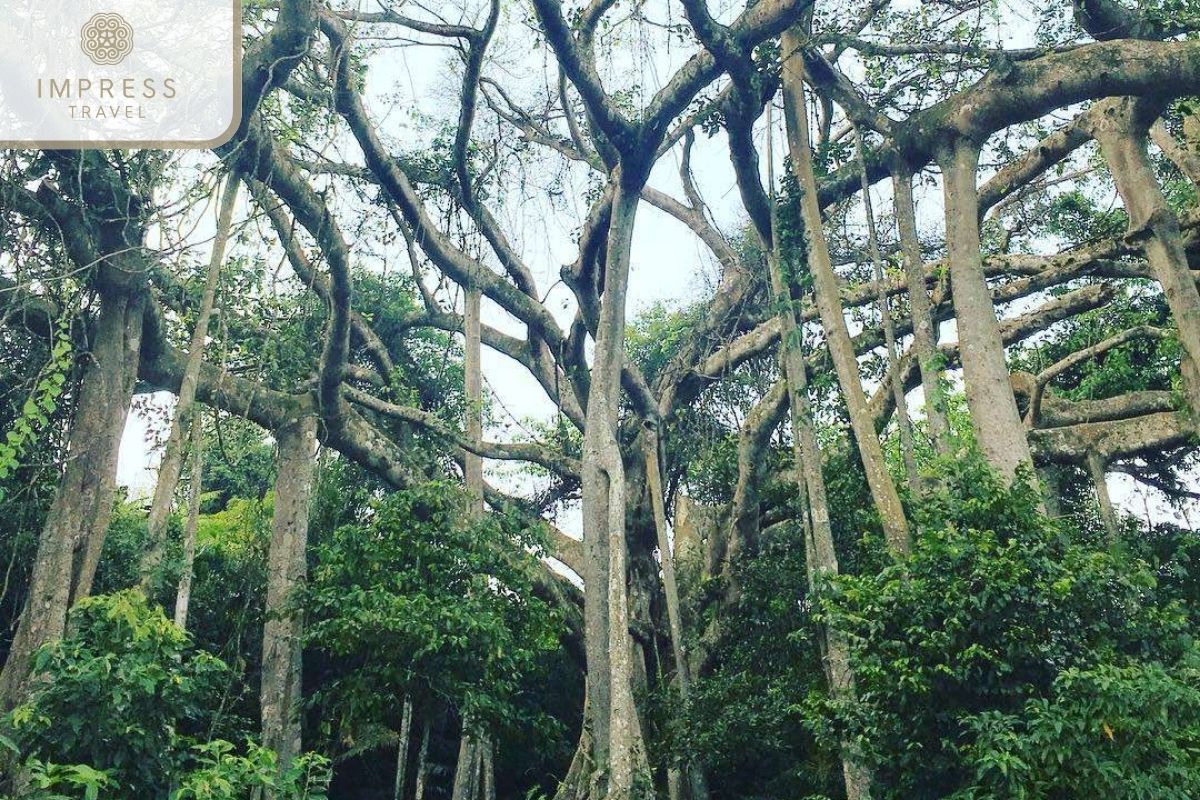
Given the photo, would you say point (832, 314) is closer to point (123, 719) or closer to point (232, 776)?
point (232, 776)

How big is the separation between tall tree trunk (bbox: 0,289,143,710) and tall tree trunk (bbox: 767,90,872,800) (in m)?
4.94

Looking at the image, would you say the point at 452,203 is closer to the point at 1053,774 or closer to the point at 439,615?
the point at 439,615

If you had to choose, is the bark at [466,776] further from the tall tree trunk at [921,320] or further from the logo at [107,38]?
the logo at [107,38]

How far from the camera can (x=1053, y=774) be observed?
4430 mm

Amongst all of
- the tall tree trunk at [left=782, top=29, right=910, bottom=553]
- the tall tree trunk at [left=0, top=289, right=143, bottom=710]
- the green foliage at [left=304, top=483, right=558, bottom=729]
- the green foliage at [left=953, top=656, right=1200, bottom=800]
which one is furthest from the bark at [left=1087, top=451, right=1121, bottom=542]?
the tall tree trunk at [left=0, top=289, right=143, bottom=710]

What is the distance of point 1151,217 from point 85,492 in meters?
8.18

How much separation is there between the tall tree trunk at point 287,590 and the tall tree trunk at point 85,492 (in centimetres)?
134

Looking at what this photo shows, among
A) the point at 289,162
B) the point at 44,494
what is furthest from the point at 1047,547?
the point at 44,494

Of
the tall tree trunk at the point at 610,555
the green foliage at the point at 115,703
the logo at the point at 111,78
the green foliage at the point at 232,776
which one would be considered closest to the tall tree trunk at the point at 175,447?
the logo at the point at 111,78

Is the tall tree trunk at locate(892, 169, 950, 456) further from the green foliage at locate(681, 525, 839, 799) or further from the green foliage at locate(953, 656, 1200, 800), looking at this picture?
the green foliage at locate(953, 656, 1200, 800)

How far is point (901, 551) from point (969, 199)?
2.90 meters

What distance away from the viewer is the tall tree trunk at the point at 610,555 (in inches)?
261

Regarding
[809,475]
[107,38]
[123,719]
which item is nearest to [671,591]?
[809,475]

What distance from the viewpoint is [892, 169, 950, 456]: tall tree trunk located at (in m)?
7.18
